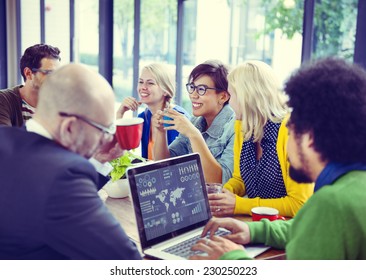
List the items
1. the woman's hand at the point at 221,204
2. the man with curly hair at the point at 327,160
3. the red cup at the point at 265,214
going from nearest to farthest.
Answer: the man with curly hair at the point at 327,160, the red cup at the point at 265,214, the woman's hand at the point at 221,204

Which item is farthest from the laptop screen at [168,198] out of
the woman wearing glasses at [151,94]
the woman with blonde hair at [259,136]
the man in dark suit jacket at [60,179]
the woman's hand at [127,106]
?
the woman's hand at [127,106]

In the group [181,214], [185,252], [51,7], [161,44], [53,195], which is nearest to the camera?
[53,195]

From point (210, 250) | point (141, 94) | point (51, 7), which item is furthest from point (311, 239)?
point (51, 7)

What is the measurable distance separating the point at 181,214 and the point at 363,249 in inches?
25.3

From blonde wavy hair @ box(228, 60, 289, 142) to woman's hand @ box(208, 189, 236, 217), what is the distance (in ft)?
1.25

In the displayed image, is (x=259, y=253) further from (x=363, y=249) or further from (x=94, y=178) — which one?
(x=94, y=178)

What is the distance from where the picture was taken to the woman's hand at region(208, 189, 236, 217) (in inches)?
74.8

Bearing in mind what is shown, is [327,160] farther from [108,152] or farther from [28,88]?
[28,88]

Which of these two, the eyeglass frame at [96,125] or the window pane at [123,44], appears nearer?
the eyeglass frame at [96,125]

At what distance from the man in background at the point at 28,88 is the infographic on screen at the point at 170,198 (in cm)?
169

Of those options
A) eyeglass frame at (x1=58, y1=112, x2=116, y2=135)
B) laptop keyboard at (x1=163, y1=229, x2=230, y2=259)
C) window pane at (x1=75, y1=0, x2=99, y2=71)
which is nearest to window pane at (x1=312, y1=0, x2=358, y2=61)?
laptop keyboard at (x1=163, y1=229, x2=230, y2=259)

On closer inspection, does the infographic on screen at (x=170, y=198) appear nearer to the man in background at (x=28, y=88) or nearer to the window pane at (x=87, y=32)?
the man in background at (x=28, y=88)

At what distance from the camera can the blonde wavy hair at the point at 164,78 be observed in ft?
10.9
